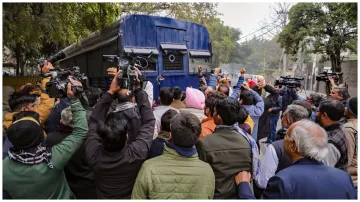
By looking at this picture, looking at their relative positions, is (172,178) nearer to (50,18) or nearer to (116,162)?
(116,162)

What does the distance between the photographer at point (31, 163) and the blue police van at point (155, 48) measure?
3023mm

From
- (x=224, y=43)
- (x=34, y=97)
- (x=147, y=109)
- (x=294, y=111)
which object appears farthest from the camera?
(x=224, y=43)

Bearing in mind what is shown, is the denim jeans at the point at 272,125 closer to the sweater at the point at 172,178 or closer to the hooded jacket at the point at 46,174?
the sweater at the point at 172,178

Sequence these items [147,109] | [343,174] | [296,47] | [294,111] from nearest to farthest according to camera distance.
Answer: [343,174]
[147,109]
[294,111]
[296,47]

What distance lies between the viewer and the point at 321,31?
12570mm

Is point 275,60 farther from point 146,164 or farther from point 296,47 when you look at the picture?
point 146,164

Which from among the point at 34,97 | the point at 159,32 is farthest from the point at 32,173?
the point at 159,32

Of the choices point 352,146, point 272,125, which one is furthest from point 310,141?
point 272,125

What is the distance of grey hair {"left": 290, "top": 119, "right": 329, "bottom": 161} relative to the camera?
168cm

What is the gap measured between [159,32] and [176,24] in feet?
1.60

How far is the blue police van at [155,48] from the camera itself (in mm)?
5223

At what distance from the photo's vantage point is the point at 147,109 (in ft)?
7.27

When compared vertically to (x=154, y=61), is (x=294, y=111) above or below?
below

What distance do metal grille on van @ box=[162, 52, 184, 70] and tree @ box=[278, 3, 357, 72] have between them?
27.9 feet
